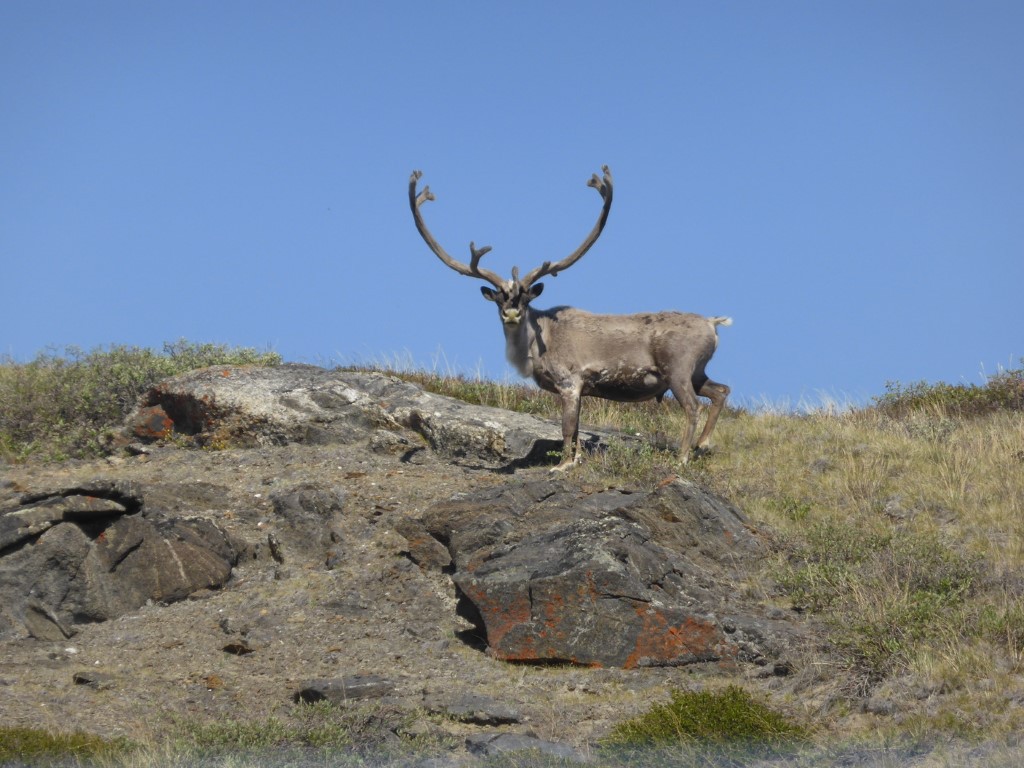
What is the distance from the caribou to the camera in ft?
47.9

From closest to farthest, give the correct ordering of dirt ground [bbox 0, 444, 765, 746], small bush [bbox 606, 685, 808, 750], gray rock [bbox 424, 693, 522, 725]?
small bush [bbox 606, 685, 808, 750]
gray rock [bbox 424, 693, 522, 725]
dirt ground [bbox 0, 444, 765, 746]

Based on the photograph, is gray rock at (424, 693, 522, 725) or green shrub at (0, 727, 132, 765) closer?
green shrub at (0, 727, 132, 765)

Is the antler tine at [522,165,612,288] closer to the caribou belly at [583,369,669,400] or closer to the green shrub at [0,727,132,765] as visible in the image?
the caribou belly at [583,369,669,400]

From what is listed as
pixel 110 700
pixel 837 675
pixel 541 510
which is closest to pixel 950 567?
pixel 837 675

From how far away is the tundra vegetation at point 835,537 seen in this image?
8.44 meters

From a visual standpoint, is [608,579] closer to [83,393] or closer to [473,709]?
[473,709]

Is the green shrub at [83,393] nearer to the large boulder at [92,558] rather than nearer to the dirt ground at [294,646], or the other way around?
the dirt ground at [294,646]

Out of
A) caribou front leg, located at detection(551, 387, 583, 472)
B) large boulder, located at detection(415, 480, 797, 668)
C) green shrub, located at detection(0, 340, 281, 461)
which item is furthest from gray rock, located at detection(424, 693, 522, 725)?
green shrub, located at detection(0, 340, 281, 461)

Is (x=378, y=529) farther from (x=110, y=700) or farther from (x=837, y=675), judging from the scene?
(x=837, y=675)

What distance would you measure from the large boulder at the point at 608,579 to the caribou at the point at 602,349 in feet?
8.04

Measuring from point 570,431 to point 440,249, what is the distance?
10.1ft

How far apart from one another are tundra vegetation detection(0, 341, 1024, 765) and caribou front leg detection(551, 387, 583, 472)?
0.19 metres

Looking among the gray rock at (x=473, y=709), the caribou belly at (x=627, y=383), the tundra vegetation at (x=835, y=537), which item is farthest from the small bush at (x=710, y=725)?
the caribou belly at (x=627, y=383)

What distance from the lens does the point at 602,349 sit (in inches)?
582
